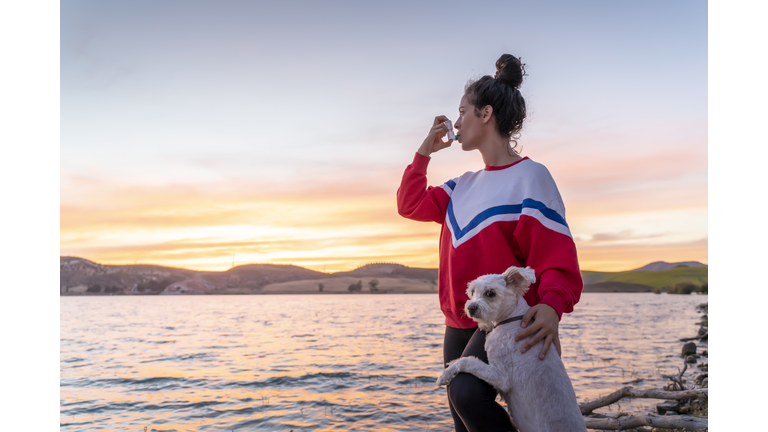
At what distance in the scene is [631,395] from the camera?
24.6 feet

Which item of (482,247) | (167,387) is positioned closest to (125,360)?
(167,387)

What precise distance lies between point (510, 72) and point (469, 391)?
2.12m

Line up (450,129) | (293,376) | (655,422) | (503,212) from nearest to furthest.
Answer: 1. (503,212)
2. (450,129)
3. (655,422)
4. (293,376)

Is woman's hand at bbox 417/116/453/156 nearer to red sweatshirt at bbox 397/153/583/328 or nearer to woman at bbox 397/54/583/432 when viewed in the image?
woman at bbox 397/54/583/432

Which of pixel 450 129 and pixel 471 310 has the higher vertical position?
pixel 450 129

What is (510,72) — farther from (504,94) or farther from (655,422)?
(655,422)

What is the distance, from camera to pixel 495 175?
3.14m

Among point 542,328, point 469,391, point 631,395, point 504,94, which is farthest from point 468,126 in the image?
point 631,395

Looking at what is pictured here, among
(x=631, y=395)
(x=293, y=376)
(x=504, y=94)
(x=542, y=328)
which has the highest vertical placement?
(x=504, y=94)

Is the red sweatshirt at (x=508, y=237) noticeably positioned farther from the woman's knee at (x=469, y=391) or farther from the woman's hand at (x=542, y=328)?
the woman's knee at (x=469, y=391)

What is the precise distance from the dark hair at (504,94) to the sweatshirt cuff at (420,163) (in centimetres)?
56

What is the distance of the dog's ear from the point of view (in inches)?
102

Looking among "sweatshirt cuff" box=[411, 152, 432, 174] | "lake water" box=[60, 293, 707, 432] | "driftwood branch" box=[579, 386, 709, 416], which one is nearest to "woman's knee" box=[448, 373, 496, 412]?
"sweatshirt cuff" box=[411, 152, 432, 174]
